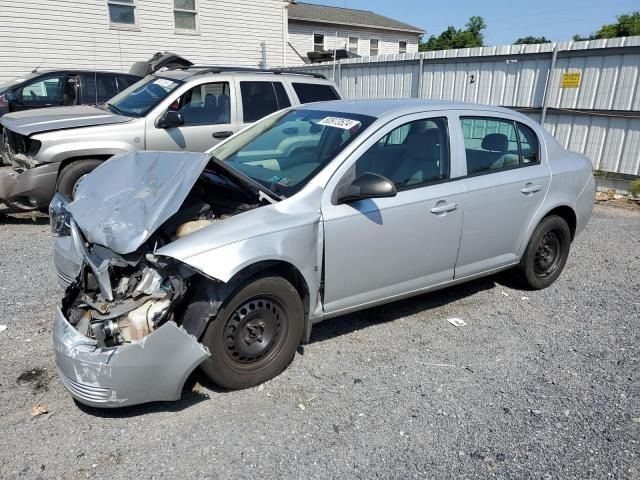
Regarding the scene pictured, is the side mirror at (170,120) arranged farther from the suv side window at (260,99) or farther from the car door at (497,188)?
the car door at (497,188)

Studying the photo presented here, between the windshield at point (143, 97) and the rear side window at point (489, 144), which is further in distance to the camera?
the windshield at point (143, 97)

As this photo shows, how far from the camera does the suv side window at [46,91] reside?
9.58 meters

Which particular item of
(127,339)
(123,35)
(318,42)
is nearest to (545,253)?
(127,339)

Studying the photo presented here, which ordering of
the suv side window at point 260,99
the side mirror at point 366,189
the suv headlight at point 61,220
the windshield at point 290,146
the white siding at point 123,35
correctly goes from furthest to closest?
the white siding at point 123,35
the suv side window at point 260,99
the suv headlight at point 61,220
the windshield at point 290,146
the side mirror at point 366,189

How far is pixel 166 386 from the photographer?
8.88ft

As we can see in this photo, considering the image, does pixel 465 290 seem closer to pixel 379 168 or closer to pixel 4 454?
pixel 379 168

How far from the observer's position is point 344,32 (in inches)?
961

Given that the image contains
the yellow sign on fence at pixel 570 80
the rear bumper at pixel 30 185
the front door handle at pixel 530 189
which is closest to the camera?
the front door handle at pixel 530 189

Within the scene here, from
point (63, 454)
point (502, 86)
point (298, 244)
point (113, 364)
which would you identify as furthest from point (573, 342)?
point (502, 86)

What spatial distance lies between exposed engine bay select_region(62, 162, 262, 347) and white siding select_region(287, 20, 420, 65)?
55.5 feet

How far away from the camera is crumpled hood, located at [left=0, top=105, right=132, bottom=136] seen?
610 cm

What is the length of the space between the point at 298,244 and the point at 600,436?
2041 mm

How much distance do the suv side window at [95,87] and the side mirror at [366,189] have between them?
810 cm

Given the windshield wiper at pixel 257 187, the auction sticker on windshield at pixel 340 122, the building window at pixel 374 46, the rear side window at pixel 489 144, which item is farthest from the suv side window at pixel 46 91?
the building window at pixel 374 46
